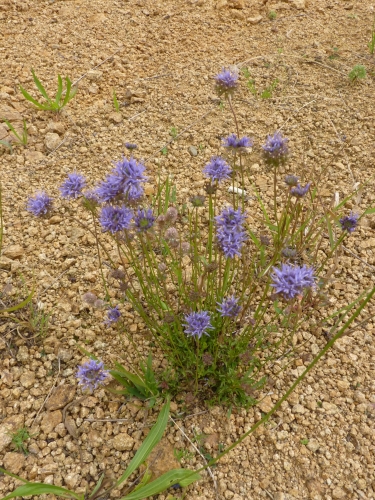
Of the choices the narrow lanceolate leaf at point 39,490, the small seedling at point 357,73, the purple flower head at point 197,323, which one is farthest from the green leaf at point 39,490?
the small seedling at point 357,73

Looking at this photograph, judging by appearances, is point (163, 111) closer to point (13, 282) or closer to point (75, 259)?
point (75, 259)

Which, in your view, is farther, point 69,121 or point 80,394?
point 69,121

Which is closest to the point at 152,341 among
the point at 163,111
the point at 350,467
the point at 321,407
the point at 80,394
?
the point at 80,394

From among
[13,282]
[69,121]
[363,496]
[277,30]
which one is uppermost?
[277,30]

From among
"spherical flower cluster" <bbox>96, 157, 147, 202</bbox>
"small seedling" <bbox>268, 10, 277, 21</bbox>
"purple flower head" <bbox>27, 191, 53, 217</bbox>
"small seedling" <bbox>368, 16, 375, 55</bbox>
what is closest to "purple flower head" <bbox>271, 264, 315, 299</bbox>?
"spherical flower cluster" <bbox>96, 157, 147, 202</bbox>

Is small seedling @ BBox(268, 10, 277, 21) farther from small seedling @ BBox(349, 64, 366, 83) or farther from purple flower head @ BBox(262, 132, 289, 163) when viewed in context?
purple flower head @ BBox(262, 132, 289, 163)

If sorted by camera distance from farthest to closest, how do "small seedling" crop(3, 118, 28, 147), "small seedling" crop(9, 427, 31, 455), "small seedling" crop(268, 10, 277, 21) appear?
→ "small seedling" crop(268, 10, 277, 21)
"small seedling" crop(3, 118, 28, 147)
"small seedling" crop(9, 427, 31, 455)
